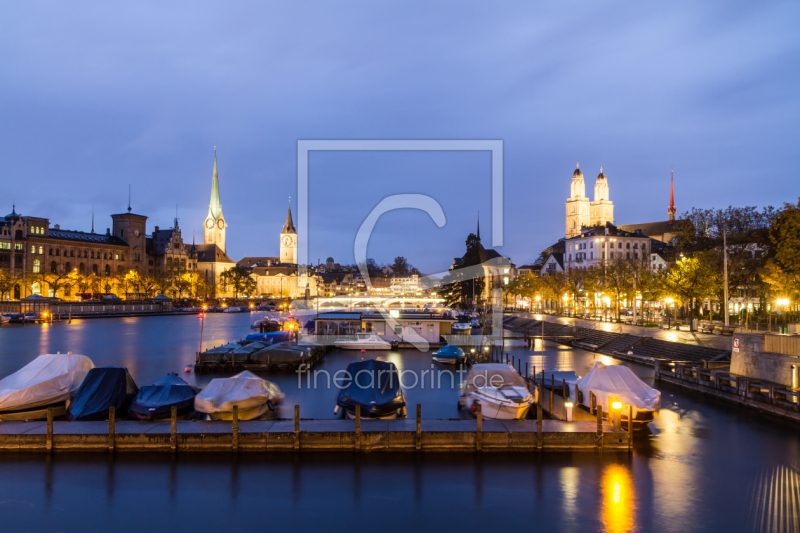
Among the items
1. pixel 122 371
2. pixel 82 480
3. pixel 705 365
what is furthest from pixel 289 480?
pixel 705 365

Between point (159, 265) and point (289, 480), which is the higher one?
point (159, 265)

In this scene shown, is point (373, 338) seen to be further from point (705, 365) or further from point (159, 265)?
point (159, 265)

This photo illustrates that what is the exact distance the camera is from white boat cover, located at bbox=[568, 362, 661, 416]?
2588 centimetres

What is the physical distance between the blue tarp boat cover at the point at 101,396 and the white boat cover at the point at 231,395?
11.4 ft

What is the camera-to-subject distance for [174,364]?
5131 centimetres

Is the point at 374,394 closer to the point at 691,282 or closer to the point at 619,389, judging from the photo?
the point at 619,389

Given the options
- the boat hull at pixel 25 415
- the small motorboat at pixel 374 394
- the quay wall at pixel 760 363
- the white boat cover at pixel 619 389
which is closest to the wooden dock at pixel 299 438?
the small motorboat at pixel 374 394

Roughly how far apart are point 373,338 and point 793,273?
39.0m

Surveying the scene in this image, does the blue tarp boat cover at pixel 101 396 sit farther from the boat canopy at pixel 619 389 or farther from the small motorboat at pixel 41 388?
the boat canopy at pixel 619 389

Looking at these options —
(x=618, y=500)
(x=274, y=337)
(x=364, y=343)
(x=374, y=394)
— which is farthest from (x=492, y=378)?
(x=274, y=337)

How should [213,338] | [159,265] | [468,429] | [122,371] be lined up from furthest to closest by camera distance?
1. [159,265]
2. [213,338]
3. [122,371]
4. [468,429]

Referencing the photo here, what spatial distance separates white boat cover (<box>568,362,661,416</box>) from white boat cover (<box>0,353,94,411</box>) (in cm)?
2651

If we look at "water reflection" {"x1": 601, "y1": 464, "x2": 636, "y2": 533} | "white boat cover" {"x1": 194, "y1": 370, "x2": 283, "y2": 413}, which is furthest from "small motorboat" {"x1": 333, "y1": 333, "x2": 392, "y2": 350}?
"water reflection" {"x1": 601, "y1": 464, "x2": 636, "y2": 533}

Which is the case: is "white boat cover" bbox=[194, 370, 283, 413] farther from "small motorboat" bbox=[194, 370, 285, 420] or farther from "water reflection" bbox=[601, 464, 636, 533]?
"water reflection" bbox=[601, 464, 636, 533]
